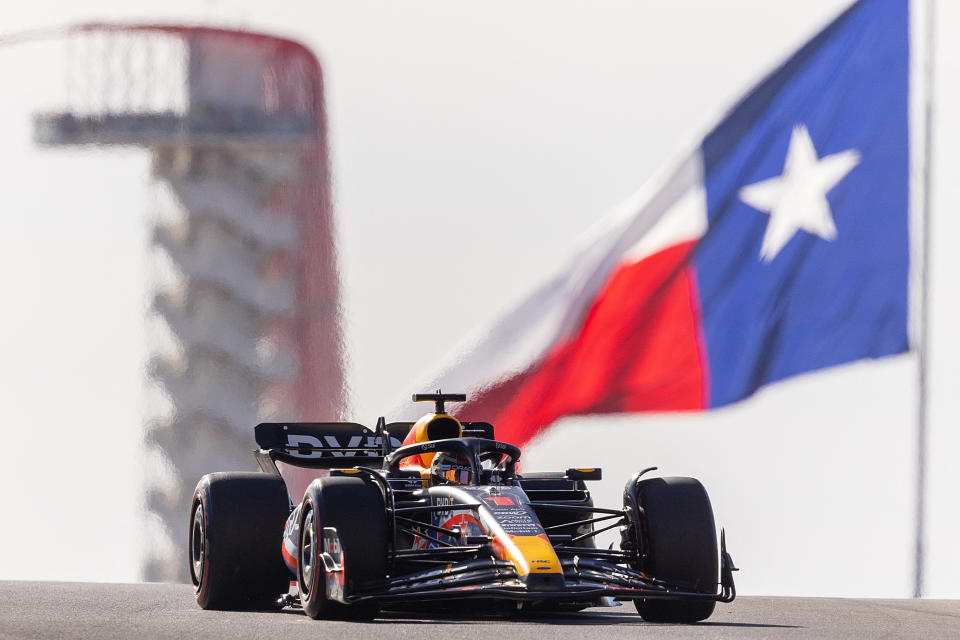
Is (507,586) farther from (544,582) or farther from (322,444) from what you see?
(322,444)

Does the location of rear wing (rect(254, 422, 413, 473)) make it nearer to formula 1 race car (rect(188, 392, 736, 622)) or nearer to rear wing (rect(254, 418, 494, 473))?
rear wing (rect(254, 418, 494, 473))

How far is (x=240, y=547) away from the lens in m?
14.0

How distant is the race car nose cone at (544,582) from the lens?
11.7m

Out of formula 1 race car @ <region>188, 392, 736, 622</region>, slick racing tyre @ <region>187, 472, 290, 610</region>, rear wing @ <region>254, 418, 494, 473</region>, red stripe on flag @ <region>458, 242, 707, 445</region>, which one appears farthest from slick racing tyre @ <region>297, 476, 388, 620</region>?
red stripe on flag @ <region>458, 242, 707, 445</region>

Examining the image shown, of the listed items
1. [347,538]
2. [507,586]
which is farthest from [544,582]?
[347,538]

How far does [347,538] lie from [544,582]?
144cm

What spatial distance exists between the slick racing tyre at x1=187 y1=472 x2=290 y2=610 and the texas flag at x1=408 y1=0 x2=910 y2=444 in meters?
6.11

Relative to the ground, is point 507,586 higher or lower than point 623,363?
lower

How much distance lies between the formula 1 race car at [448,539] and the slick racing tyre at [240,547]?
10 mm

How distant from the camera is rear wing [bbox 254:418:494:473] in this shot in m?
15.9

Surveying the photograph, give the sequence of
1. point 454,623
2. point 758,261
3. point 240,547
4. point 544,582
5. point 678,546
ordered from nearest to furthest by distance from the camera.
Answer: point 544,582 → point 454,623 → point 678,546 → point 240,547 → point 758,261

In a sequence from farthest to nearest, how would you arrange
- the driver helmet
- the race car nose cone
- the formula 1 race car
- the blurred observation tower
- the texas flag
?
the blurred observation tower < the texas flag < the driver helmet < the formula 1 race car < the race car nose cone

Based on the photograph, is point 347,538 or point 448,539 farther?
point 448,539

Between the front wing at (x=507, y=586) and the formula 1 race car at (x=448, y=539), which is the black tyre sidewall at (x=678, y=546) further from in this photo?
the front wing at (x=507, y=586)
